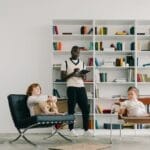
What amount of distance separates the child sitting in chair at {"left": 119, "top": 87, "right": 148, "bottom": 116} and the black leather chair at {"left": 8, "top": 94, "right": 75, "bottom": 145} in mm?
886

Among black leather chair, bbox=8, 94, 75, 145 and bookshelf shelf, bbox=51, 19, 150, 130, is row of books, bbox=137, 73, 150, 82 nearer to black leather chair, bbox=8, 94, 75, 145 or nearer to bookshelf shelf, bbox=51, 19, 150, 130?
bookshelf shelf, bbox=51, 19, 150, 130

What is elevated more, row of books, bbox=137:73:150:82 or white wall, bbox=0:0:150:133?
white wall, bbox=0:0:150:133

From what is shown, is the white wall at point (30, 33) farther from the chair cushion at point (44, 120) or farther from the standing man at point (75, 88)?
the chair cushion at point (44, 120)

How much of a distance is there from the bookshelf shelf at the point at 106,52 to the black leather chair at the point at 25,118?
1.77m

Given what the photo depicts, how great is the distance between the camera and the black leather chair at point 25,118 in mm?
6102

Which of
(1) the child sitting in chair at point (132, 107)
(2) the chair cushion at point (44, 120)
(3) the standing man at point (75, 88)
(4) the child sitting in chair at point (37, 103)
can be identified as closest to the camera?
(2) the chair cushion at point (44, 120)

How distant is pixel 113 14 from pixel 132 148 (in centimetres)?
366

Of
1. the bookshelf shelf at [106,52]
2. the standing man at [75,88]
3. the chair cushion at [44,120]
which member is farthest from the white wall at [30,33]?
the chair cushion at [44,120]

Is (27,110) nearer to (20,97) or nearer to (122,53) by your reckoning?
(20,97)

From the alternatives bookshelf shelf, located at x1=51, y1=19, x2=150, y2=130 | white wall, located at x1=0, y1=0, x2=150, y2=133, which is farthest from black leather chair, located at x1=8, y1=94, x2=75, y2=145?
white wall, located at x1=0, y1=0, x2=150, y2=133

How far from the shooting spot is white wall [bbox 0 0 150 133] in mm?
8633

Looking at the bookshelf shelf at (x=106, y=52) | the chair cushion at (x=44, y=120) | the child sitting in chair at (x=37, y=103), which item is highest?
the bookshelf shelf at (x=106, y=52)

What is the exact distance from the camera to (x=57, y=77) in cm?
865

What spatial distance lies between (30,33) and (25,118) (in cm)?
262
